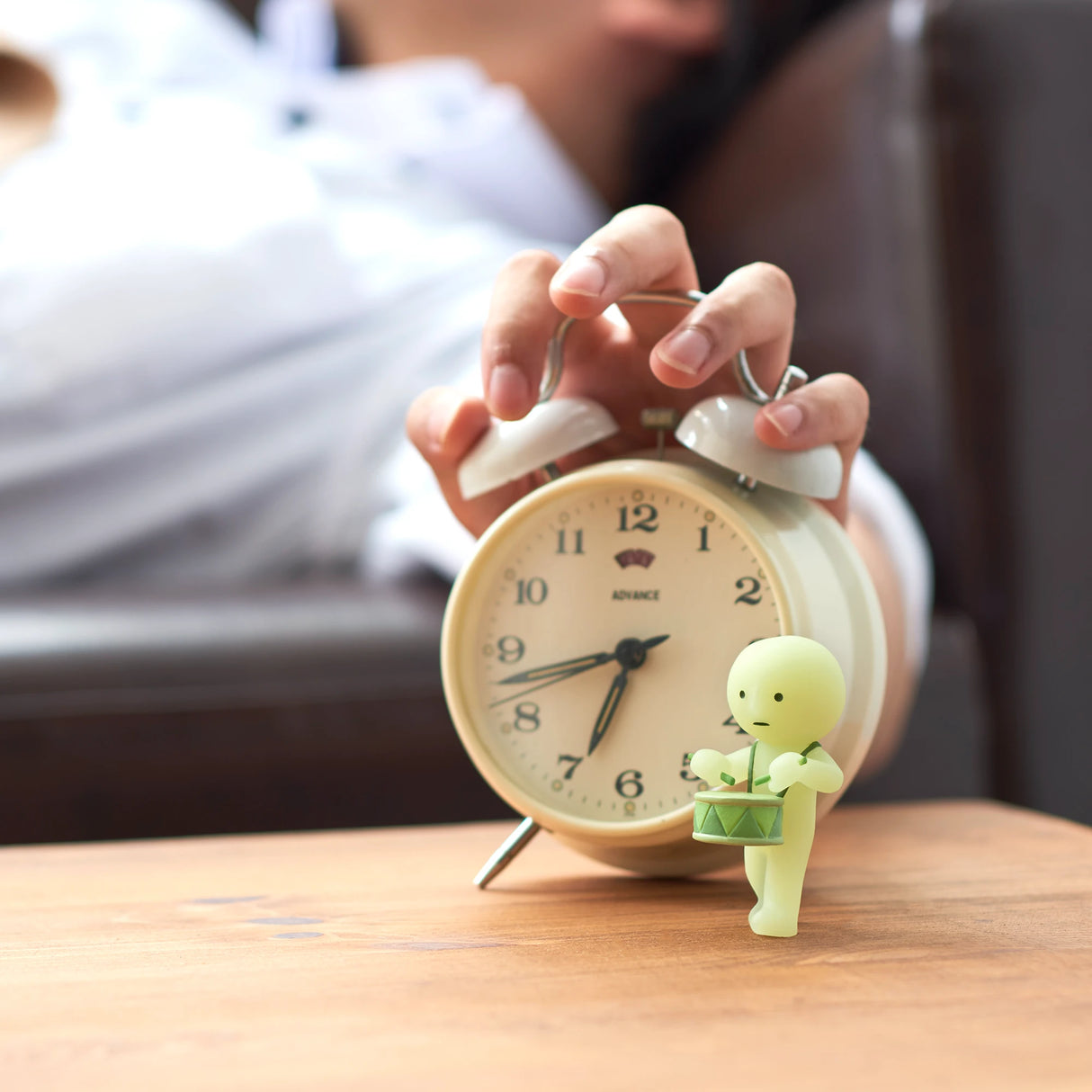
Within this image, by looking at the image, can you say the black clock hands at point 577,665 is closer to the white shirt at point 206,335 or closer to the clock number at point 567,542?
the clock number at point 567,542

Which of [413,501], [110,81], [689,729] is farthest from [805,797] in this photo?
[110,81]

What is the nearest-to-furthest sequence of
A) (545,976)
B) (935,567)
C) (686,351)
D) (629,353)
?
(545,976)
(686,351)
(629,353)
(935,567)

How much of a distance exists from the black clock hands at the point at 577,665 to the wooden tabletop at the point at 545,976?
110 millimetres

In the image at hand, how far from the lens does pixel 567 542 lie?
61 centimetres

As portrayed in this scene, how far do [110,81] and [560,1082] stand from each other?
1.58 metres

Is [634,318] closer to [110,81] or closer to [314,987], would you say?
[314,987]

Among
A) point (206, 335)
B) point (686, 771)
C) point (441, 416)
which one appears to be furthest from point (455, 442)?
point (206, 335)

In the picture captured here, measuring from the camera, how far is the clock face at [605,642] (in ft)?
1.89

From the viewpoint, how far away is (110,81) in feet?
5.20

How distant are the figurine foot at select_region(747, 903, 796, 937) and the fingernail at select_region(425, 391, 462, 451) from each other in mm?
302

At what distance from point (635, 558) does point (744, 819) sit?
16cm

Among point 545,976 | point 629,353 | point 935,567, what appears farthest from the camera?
point 935,567

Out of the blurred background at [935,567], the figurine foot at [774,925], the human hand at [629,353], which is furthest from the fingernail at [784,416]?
the blurred background at [935,567]

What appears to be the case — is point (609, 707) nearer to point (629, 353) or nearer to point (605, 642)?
point (605, 642)
